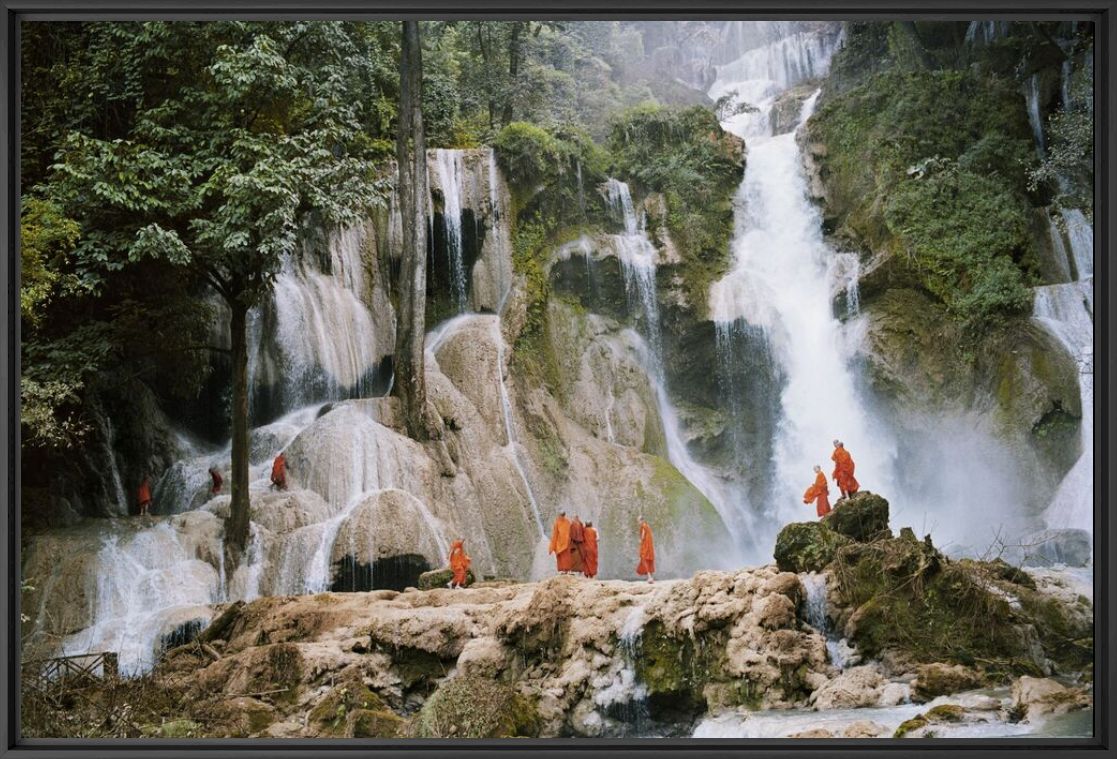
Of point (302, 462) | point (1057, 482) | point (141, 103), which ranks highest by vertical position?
point (141, 103)

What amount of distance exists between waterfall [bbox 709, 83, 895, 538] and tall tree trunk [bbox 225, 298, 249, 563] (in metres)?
4.54

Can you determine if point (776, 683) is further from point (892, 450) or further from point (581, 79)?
point (581, 79)

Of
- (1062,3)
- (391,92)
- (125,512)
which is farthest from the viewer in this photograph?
(391,92)

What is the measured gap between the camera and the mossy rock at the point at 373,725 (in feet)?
25.0

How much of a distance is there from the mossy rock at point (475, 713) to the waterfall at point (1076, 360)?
16.1ft

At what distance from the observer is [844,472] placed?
9.15 m

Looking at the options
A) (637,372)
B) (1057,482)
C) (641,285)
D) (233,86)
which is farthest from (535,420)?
(1057,482)

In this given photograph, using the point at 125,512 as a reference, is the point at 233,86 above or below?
above

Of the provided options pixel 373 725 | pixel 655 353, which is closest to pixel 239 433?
pixel 373 725

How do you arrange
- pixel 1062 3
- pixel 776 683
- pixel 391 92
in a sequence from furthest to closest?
pixel 391 92 → pixel 776 683 → pixel 1062 3

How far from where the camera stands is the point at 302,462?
915cm

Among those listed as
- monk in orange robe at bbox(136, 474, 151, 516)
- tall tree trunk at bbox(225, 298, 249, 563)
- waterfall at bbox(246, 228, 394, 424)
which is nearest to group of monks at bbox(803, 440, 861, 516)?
waterfall at bbox(246, 228, 394, 424)

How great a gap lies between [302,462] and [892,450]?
5.47 m

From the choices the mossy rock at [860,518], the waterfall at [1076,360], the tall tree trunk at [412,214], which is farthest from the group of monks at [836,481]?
the tall tree trunk at [412,214]
